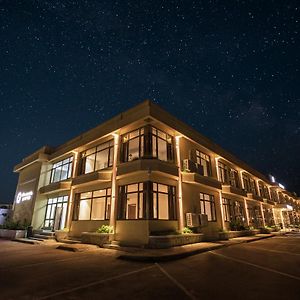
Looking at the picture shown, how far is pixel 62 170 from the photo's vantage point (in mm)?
23359

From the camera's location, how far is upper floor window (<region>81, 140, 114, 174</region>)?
17975mm

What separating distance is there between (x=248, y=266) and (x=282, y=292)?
2994 mm

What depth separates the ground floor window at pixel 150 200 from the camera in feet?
43.2

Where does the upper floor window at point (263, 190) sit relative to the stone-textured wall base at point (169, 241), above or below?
above

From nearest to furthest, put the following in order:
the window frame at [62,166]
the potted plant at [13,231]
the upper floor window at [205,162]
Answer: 1. the upper floor window at [205,162]
2. the potted plant at [13,231]
3. the window frame at [62,166]

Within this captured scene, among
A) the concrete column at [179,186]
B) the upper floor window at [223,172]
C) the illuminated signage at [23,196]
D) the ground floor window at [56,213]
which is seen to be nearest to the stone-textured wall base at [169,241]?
the concrete column at [179,186]

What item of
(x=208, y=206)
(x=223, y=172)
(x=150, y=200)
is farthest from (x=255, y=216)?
(x=150, y=200)

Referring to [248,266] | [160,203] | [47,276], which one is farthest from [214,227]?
[47,276]

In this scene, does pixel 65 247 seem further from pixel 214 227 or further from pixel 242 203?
pixel 242 203

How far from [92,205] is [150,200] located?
6.78 metres

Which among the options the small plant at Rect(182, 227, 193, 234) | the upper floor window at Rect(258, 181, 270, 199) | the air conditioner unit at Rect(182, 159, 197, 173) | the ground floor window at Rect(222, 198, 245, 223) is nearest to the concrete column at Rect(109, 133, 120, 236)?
the small plant at Rect(182, 227, 193, 234)

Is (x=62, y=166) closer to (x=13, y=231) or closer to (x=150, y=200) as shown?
(x=13, y=231)

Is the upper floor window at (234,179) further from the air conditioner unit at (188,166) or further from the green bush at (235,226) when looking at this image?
the air conditioner unit at (188,166)

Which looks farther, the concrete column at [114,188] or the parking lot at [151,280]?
the concrete column at [114,188]
